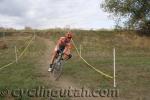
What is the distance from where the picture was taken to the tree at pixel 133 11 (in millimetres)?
45781

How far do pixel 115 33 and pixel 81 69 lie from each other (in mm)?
32043

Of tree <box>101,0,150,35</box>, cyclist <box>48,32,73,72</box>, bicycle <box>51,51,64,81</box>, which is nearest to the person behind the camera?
bicycle <box>51,51,64,81</box>

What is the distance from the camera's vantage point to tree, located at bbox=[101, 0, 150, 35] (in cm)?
4578

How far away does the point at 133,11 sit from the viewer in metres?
46.2

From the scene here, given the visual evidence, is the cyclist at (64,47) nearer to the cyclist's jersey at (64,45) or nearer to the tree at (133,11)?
the cyclist's jersey at (64,45)

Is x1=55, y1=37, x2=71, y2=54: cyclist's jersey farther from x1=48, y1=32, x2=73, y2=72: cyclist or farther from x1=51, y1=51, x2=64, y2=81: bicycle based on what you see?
x1=51, y1=51, x2=64, y2=81: bicycle

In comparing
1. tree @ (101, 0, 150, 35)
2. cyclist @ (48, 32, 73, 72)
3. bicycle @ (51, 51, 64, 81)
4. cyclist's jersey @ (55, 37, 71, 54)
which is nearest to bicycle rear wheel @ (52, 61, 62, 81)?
bicycle @ (51, 51, 64, 81)

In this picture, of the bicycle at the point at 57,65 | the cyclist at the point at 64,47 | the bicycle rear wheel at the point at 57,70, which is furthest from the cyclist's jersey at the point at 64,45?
the bicycle rear wheel at the point at 57,70

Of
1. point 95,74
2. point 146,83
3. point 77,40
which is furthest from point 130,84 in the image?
point 77,40

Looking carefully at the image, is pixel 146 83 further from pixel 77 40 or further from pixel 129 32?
pixel 129 32

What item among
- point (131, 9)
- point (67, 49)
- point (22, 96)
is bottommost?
point (22, 96)

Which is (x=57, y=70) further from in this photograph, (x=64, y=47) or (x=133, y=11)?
(x=133, y=11)

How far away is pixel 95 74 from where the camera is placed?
17.3 metres

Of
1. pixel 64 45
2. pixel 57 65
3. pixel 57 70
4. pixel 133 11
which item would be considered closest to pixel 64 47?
pixel 64 45
